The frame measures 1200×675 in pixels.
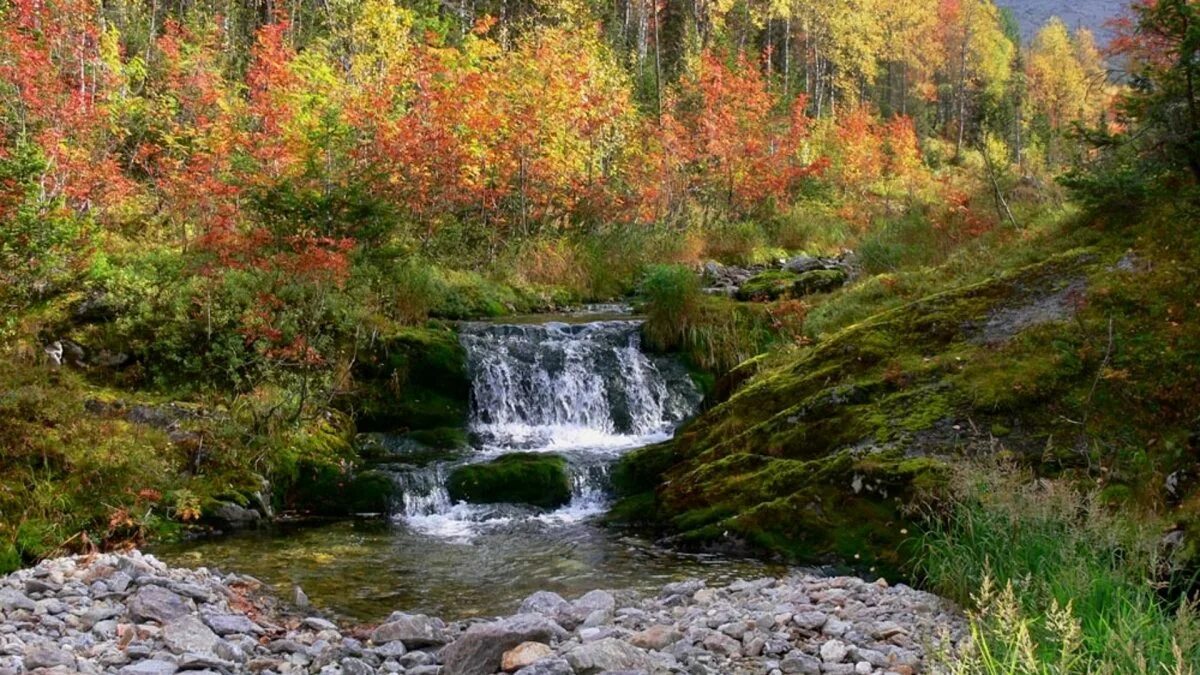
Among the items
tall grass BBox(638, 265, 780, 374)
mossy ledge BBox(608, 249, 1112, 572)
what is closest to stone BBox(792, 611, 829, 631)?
mossy ledge BBox(608, 249, 1112, 572)

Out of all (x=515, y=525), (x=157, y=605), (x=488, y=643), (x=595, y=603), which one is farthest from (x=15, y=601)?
(x=515, y=525)

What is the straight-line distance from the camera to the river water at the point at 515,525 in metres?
6.09

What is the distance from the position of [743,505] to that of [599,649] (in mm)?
3130

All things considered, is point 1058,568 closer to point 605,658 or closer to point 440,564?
point 605,658

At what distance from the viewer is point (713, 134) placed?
69.4 ft

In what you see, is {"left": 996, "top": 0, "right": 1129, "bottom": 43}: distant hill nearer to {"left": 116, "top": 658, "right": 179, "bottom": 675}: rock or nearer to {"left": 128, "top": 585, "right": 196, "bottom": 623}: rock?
{"left": 128, "top": 585, "right": 196, "bottom": 623}: rock

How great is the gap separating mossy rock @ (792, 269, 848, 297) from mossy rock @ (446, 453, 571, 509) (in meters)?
6.82

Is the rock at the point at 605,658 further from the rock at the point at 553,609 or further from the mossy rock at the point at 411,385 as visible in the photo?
the mossy rock at the point at 411,385

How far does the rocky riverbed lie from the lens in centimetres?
396

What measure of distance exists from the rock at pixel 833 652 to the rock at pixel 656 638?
0.75m

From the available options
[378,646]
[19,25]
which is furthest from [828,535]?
[19,25]

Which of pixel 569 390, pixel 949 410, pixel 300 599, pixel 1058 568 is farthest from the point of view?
pixel 569 390

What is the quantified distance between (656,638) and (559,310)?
1064 centimetres

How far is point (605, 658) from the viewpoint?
3836mm
